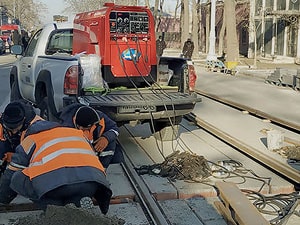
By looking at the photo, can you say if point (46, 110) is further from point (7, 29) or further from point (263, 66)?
point (7, 29)

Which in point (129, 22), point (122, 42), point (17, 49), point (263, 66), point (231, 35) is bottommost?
point (263, 66)

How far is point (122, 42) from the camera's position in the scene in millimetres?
8906

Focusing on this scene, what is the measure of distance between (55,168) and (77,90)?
4013mm

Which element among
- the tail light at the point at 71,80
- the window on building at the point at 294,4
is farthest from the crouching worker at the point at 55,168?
the window on building at the point at 294,4

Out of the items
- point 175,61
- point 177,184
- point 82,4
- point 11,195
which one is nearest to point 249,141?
point 175,61

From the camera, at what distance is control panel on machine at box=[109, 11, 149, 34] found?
348 inches

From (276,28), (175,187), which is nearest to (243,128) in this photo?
(175,187)

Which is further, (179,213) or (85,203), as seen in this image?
(179,213)

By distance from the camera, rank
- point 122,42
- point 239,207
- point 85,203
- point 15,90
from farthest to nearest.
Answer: point 15,90 < point 122,42 < point 239,207 < point 85,203

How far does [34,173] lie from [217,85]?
17546 millimetres

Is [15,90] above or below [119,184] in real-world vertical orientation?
above

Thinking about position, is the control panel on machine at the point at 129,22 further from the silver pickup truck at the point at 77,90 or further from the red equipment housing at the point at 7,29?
the red equipment housing at the point at 7,29

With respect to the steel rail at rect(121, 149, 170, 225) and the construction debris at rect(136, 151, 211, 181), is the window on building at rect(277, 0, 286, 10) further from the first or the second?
the steel rail at rect(121, 149, 170, 225)

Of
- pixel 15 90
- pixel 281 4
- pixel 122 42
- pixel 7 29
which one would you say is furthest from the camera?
pixel 7 29
